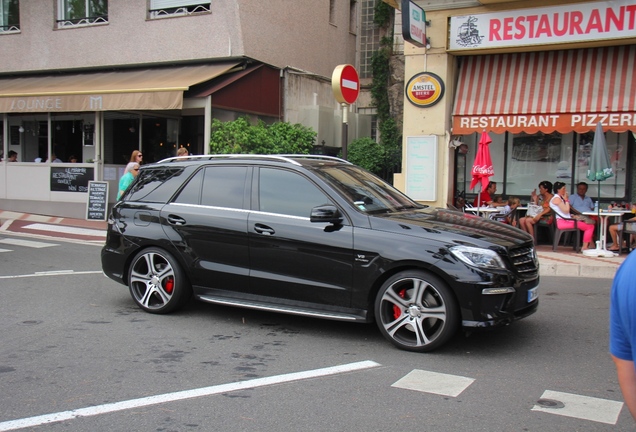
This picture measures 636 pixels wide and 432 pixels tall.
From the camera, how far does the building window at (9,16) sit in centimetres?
1891

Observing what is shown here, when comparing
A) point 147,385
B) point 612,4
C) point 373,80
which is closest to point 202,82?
point 373,80

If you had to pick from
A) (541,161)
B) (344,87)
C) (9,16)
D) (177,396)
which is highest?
(9,16)

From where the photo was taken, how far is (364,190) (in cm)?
648

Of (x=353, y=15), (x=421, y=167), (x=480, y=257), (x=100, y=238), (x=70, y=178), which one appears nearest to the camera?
(x=480, y=257)

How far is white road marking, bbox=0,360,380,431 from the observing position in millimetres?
4090

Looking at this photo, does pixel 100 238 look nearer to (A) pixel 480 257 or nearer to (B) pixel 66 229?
(B) pixel 66 229

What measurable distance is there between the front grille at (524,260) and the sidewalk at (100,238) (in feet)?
14.6

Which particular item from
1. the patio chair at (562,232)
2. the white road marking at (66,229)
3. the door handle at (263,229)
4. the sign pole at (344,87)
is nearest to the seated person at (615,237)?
the patio chair at (562,232)

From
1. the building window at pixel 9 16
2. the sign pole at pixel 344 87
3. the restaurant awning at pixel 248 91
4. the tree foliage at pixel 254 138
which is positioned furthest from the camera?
the building window at pixel 9 16

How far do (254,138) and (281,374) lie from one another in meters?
10.5

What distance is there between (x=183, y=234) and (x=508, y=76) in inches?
351

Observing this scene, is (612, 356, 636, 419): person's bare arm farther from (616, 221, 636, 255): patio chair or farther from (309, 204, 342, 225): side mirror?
(616, 221, 636, 255): patio chair

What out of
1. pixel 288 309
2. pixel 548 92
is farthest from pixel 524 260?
pixel 548 92

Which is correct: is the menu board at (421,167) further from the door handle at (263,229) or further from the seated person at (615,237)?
the door handle at (263,229)
